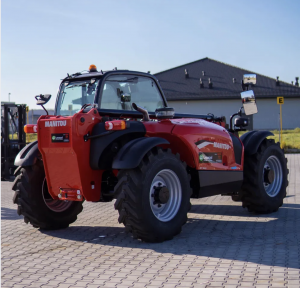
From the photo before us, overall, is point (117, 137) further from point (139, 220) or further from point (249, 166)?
point (249, 166)

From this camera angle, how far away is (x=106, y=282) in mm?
4672

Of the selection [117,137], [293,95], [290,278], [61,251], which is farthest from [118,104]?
[293,95]

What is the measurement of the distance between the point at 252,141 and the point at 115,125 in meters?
3.01

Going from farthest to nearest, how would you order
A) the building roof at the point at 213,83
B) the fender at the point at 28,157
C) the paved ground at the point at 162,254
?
the building roof at the point at 213,83
the fender at the point at 28,157
the paved ground at the point at 162,254

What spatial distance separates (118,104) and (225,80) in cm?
4381

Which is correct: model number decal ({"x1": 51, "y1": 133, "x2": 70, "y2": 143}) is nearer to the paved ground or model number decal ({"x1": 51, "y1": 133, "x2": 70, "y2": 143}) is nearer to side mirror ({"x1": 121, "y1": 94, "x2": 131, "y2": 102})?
side mirror ({"x1": 121, "y1": 94, "x2": 131, "y2": 102})

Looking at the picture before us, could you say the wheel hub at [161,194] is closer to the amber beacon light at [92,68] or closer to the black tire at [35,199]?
the black tire at [35,199]

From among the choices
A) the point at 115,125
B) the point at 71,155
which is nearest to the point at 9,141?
the point at 71,155

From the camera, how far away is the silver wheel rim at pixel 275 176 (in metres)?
8.50

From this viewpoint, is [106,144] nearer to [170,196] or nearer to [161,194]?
[161,194]

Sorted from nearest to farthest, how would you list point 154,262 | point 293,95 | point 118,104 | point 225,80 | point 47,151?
point 154,262, point 47,151, point 118,104, point 293,95, point 225,80

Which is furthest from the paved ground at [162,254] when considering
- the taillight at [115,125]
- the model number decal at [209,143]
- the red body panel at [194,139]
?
the taillight at [115,125]

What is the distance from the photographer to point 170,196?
663cm

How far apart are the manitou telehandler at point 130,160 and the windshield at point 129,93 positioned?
1 centimetres
